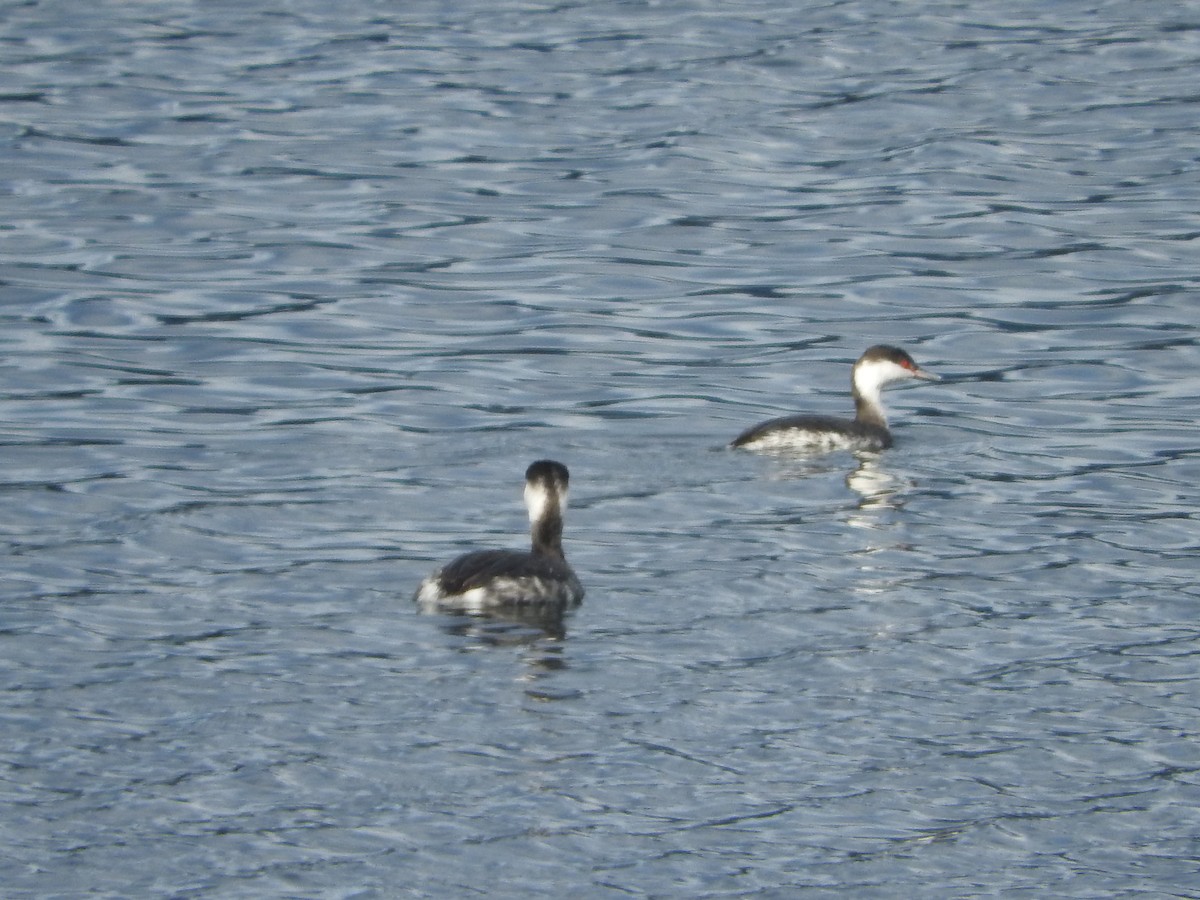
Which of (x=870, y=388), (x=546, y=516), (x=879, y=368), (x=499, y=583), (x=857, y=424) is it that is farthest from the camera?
(x=879, y=368)

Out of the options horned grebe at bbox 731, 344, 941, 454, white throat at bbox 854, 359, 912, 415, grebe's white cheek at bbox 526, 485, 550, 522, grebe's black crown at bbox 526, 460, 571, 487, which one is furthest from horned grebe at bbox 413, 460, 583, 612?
white throat at bbox 854, 359, 912, 415

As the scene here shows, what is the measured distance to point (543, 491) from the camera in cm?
1239

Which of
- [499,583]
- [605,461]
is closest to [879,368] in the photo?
[605,461]

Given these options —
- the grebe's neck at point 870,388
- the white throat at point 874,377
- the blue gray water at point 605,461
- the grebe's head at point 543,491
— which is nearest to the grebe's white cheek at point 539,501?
the grebe's head at point 543,491

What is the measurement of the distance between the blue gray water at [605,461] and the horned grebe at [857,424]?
0.18m

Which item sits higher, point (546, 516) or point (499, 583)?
point (546, 516)

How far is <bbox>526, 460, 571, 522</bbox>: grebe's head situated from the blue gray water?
480mm

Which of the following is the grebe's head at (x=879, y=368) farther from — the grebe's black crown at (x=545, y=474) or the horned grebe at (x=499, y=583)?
the horned grebe at (x=499, y=583)

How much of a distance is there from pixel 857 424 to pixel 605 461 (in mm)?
1845

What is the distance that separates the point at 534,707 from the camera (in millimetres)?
10047

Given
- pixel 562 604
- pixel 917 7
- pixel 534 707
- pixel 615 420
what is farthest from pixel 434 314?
pixel 917 7

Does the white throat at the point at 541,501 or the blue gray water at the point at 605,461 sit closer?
the blue gray water at the point at 605,461

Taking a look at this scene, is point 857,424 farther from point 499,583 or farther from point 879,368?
point 499,583

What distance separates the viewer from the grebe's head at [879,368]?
16.8 m
